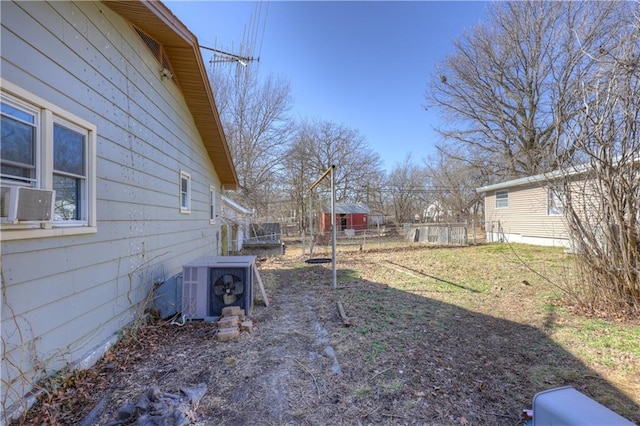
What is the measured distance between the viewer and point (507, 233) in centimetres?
1530

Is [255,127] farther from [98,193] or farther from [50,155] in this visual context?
[50,155]

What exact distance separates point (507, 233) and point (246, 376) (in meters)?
16.0

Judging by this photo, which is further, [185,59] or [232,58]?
[232,58]

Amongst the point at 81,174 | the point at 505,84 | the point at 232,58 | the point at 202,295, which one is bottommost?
the point at 202,295

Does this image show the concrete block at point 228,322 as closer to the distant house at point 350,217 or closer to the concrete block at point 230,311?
the concrete block at point 230,311

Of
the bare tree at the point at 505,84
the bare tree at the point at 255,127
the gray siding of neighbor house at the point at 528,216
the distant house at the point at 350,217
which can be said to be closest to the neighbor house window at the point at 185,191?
the bare tree at the point at 255,127

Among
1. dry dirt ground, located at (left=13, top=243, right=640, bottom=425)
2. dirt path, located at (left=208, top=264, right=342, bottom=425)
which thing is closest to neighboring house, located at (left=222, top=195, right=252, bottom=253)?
dirt path, located at (left=208, top=264, right=342, bottom=425)

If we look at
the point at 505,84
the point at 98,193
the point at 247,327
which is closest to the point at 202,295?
the point at 247,327

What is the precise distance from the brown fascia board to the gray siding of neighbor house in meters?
12.4

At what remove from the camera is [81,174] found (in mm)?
2920

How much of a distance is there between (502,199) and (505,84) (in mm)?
7961

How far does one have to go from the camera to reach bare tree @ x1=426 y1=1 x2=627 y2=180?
54.2 feet

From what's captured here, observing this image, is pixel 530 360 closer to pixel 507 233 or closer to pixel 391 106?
pixel 507 233

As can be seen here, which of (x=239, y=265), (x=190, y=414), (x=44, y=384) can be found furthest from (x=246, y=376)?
(x=239, y=265)
